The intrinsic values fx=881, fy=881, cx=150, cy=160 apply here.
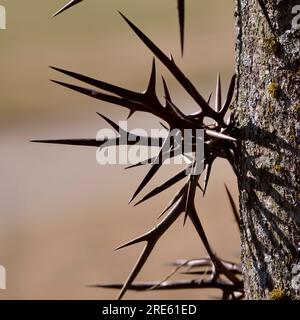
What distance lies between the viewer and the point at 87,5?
55.7 ft

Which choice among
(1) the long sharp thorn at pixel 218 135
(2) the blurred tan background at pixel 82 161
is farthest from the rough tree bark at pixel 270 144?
(2) the blurred tan background at pixel 82 161

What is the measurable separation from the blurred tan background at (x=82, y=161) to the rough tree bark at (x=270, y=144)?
1.15 m

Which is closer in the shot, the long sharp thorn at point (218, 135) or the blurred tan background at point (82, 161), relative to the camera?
the long sharp thorn at point (218, 135)

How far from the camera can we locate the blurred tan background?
7.29m

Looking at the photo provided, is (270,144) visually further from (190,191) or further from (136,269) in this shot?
(136,269)

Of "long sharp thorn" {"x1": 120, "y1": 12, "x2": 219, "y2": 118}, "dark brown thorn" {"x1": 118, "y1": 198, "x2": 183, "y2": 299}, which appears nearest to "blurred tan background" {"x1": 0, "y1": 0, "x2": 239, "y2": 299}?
"dark brown thorn" {"x1": 118, "y1": 198, "x2": 183, "y2": 299}

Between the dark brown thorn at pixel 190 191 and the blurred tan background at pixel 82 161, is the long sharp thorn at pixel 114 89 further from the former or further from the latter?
the blurred tan background at pixel 82 161

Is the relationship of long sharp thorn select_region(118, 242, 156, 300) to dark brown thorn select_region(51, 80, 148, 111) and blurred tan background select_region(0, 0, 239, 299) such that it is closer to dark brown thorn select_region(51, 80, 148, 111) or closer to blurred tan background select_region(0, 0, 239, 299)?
dark brown thorn select_region(51, 80, 148, 111)

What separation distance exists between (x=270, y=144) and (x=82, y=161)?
8.92m

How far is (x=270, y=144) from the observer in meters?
1.60

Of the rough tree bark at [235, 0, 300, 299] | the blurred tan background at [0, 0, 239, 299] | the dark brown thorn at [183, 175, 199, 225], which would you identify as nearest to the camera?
the rough tree bark at [235, 0, 300, 299]

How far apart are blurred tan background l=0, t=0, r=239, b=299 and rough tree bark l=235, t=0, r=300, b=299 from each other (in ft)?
3.77

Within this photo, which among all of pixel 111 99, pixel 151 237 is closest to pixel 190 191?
pixel 151 237

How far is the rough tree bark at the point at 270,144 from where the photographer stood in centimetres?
158
